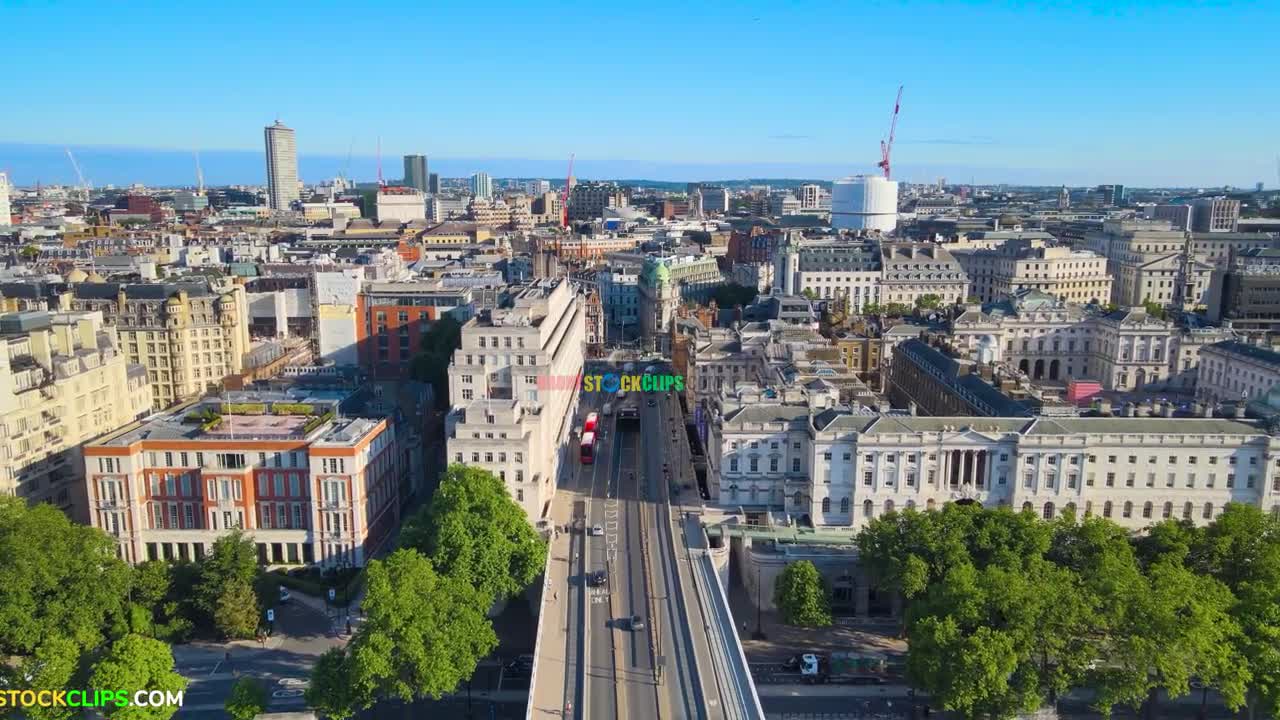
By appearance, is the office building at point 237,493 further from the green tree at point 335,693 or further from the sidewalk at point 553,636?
the green tree at point 335,693

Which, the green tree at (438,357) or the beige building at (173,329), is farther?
the beige building at (173,329)

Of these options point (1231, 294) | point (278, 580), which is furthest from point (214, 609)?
point (1231, 294)

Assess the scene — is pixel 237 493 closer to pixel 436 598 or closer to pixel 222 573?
pixel 222 573

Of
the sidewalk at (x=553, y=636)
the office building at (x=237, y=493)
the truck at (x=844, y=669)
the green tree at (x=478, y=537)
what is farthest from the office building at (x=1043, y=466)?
the office building at (x=237, y=493)

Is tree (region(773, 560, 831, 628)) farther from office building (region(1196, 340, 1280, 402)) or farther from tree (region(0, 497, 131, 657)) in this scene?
office building (region(1196, 340, 1280, 402))

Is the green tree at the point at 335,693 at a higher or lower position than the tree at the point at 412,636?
lower

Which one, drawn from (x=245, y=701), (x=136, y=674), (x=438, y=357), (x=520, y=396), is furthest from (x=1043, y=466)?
(x=438, y=357)

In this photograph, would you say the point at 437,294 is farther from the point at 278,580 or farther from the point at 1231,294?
the point at 1231,294
